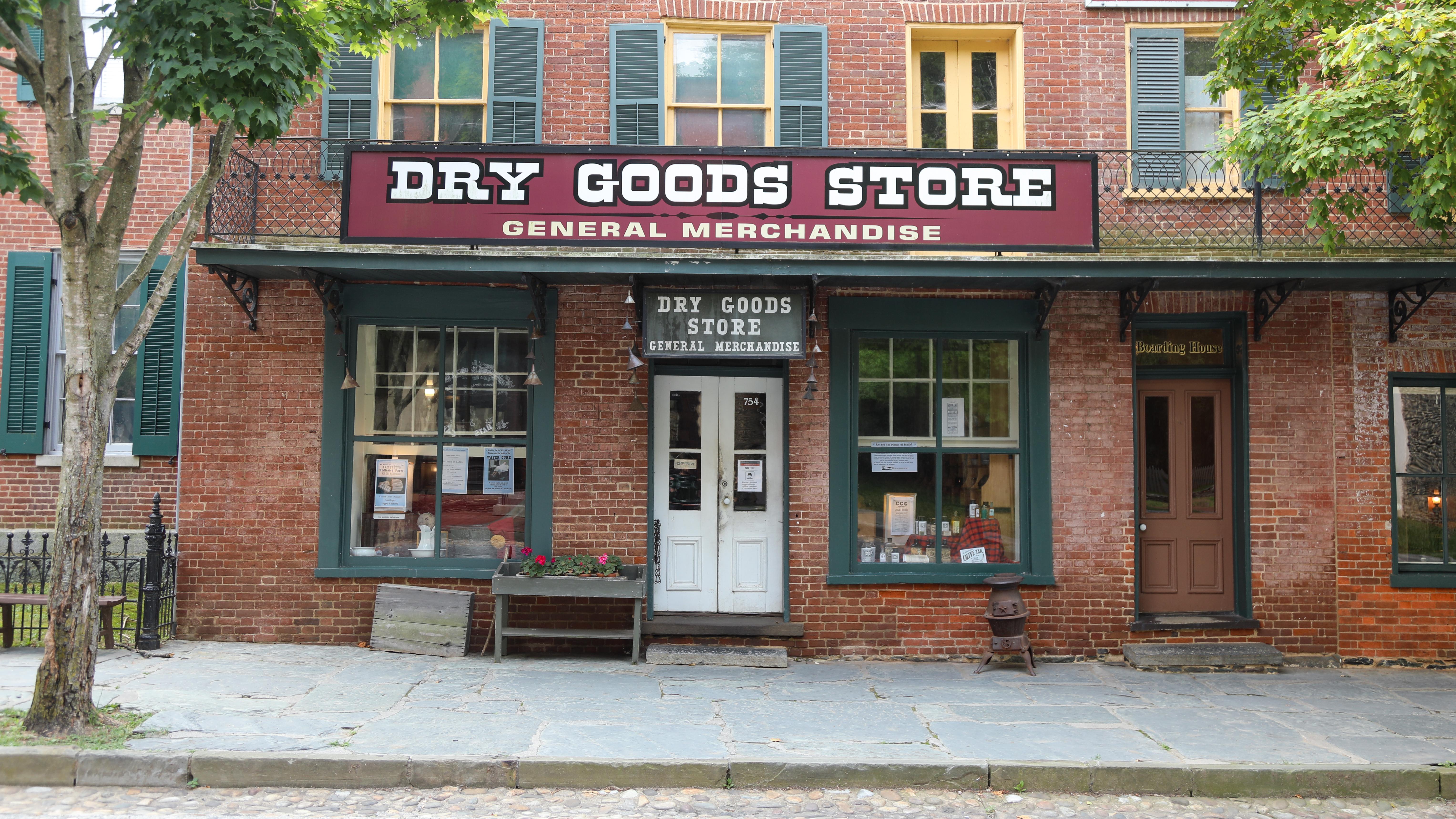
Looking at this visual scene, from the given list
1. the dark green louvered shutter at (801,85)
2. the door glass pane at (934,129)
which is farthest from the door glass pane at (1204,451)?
the dark green louvered shutter at (801,85)

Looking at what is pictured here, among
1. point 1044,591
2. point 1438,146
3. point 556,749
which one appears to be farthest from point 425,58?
point 1438,146

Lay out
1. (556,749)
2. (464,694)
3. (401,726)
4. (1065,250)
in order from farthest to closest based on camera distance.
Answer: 1. (1065,250)
2. (464,694)
3. (401,726)
4. (556,749)

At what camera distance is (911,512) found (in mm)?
9109

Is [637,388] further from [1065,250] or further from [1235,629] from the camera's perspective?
[1235,629]

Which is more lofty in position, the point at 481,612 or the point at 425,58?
the point at 425,58

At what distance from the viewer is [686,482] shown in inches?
362

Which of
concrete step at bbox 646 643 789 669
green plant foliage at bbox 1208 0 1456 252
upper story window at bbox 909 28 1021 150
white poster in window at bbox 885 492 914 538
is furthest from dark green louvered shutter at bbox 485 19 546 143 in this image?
green plant foliage at bbox 1208 0 1456 252

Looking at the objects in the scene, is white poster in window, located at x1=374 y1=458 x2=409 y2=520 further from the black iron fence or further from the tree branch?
the tree branch

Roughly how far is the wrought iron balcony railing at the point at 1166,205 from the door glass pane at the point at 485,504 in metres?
2.51

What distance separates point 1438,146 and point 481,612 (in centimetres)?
853

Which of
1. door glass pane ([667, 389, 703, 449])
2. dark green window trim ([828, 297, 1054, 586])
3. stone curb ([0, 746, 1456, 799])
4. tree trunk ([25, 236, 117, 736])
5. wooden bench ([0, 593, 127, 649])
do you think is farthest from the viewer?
door glass pane ([667, 389, 703, 449])

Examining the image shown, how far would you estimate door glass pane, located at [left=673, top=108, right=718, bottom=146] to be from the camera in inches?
364

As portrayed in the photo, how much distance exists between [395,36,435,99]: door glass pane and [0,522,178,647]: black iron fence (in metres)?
4.65

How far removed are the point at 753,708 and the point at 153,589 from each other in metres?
5.46
